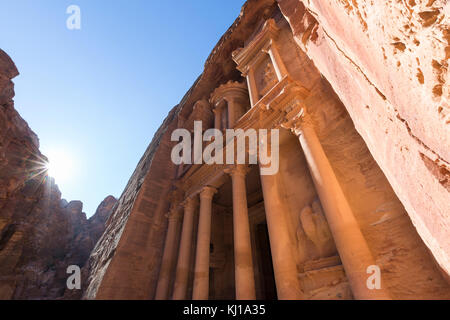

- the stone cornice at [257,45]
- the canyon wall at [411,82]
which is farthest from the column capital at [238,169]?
the stone cornice at [257,45]

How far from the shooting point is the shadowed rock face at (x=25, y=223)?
11.3 m

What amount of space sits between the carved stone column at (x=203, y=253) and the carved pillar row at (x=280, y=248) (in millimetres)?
3494

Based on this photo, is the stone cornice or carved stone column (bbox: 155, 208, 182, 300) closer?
carved stone column (bbox: 155, 208, 182, 300)

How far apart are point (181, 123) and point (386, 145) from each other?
17.1m

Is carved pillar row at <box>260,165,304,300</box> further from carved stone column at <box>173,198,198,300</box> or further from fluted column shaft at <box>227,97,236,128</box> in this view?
fluted column shaft at <box>227,97,236,128</box>

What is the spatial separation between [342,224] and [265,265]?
704 centimetres

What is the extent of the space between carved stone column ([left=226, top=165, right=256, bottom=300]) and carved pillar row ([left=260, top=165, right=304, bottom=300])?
127cm

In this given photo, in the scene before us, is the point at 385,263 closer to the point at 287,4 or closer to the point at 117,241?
the point at 287,4

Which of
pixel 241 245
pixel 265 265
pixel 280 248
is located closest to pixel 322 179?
pixel 280 248

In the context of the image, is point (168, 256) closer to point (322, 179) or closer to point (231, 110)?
point (322, 179)

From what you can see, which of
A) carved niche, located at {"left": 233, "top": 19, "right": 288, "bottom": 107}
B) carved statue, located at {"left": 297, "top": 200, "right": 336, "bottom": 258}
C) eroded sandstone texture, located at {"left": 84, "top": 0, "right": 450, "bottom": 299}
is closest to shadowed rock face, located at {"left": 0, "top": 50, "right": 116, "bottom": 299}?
eroded sandstone texture, located at {"left": 84, "top": 0, "right": 450, "bottom": 299}

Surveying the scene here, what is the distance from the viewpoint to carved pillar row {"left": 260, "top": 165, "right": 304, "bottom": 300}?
5094 millimetres
